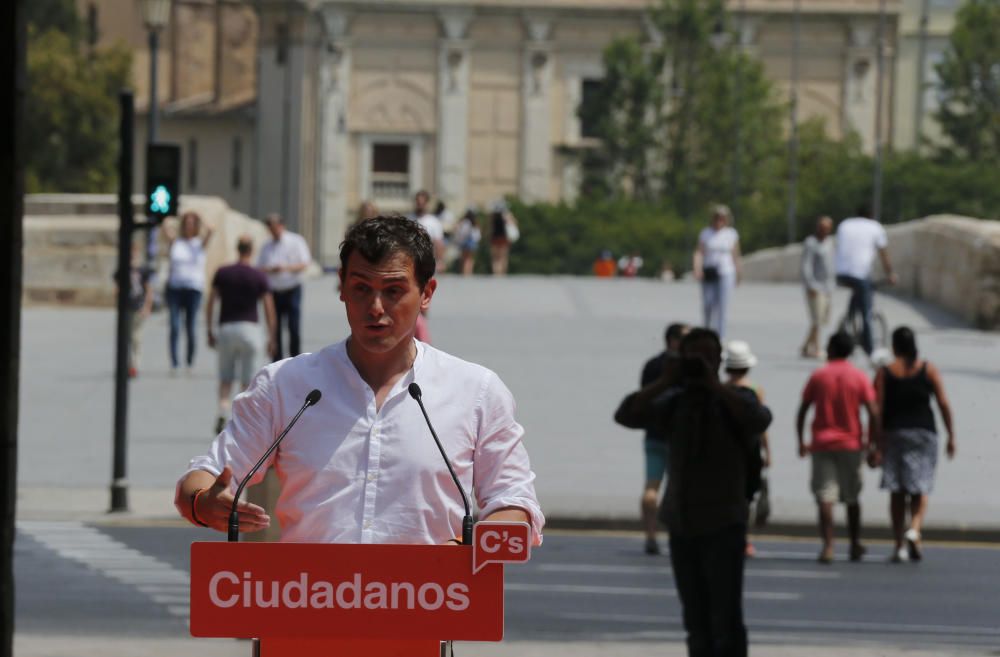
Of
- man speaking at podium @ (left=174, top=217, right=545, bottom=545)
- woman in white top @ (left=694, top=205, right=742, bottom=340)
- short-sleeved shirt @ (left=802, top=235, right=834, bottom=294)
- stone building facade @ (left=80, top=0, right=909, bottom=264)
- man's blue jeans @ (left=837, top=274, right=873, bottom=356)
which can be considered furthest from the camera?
stone building facade @ (left=80, top=0, right=909, bottom=264)

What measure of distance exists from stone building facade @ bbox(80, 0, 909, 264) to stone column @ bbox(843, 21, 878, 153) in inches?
1.9

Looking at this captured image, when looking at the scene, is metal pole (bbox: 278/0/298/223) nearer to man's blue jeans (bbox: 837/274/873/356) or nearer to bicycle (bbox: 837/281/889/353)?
bicycle (bbox: 837/281/889/353)

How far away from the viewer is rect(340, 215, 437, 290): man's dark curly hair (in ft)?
15.2

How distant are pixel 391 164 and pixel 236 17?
10.7m

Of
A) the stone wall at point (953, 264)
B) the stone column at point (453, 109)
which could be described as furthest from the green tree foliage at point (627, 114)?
the stone wall at point (953, 264)

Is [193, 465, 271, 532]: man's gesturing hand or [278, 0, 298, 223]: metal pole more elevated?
[278, 0, 298, 223]: metal pole

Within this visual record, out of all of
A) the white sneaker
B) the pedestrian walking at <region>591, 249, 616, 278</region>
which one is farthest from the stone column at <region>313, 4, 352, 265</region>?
the white sneaker

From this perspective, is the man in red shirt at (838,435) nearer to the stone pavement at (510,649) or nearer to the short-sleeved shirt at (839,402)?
the short-sleeved shirt at (839,402)

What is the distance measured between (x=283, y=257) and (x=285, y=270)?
154 mm

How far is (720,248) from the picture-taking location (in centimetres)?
2658

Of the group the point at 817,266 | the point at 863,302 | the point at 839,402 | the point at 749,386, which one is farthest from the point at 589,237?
the point at 749,386

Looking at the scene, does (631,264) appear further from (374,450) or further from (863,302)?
(374,450)

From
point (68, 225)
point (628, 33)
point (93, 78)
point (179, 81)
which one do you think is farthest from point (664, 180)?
point (68, 225)

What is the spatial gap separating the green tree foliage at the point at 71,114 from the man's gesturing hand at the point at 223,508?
63206mm
